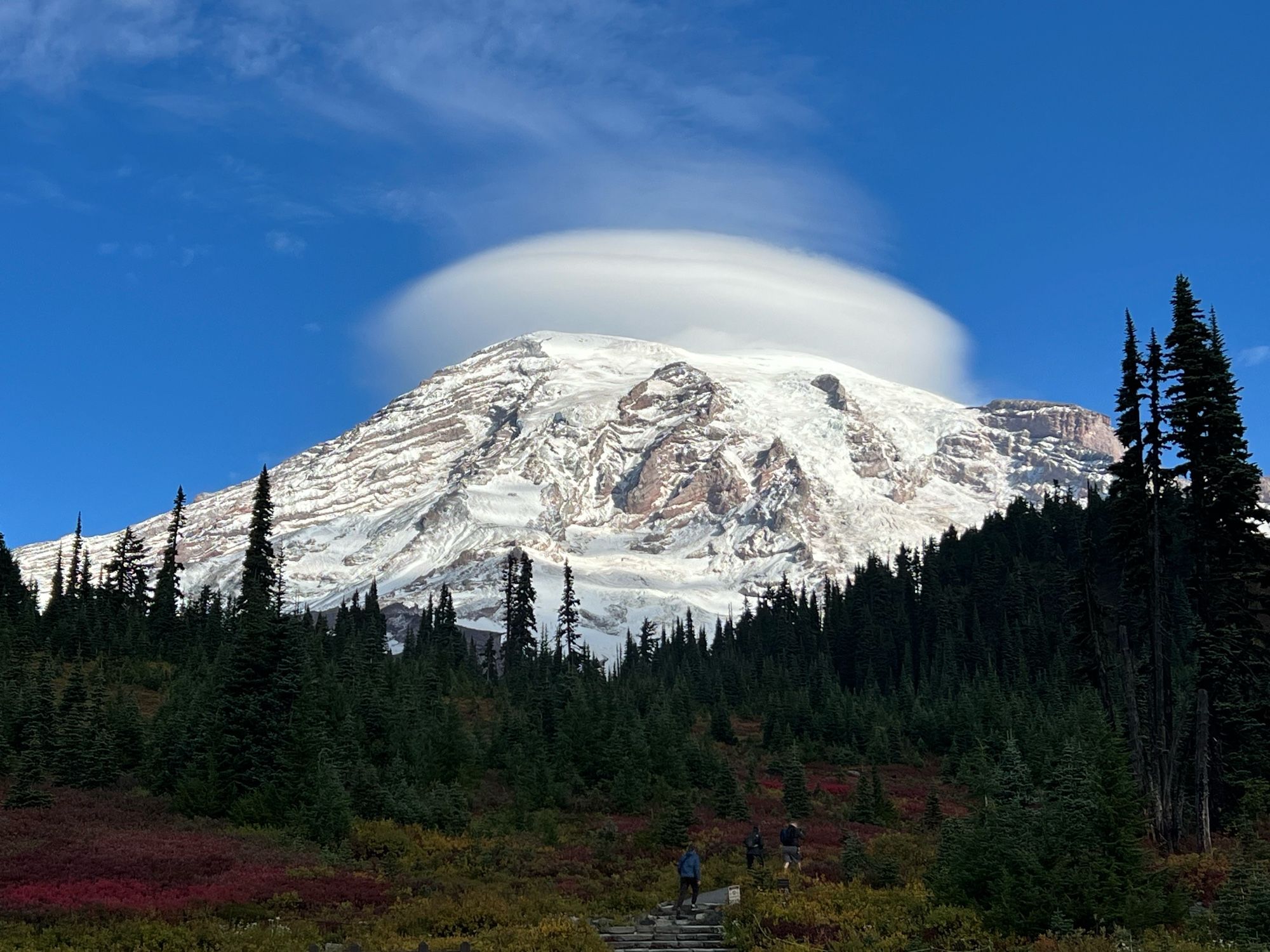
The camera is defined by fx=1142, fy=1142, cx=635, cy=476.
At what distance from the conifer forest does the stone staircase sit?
0.82m

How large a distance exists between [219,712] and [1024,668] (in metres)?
80.3

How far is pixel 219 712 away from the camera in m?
45.8

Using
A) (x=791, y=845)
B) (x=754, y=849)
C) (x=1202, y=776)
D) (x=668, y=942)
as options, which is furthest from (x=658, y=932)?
(x=1202, y=776)

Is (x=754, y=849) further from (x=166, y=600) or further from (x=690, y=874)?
(x=166, y=600)

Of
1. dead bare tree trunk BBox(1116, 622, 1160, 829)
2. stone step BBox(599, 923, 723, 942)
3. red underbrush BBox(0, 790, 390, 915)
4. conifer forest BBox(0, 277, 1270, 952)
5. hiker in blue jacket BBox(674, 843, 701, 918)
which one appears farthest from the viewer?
dead bare tree trunk BBox(1116, 622, 1160, 829)

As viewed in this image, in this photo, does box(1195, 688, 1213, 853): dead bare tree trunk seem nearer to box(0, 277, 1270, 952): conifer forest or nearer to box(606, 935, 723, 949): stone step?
box(0, 277, 1270, 952): conifer forest

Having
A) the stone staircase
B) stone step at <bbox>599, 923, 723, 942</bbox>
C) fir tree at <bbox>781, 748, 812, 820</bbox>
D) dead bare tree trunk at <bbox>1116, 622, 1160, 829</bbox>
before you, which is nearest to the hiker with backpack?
the stone staircase

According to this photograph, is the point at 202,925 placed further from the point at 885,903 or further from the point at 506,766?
the point at 506,766

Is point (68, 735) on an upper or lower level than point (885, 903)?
upper

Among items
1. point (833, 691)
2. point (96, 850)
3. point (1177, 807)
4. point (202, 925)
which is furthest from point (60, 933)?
point (833, 691)

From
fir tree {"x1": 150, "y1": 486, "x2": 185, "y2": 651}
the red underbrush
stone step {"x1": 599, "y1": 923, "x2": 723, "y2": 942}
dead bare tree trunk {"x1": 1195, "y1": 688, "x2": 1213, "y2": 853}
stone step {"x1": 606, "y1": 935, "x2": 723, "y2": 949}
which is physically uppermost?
fir tree {"x1": 150, "y1": 486, "x2": 185, "y2": 651}

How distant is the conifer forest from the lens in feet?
79.4

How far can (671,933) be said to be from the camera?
25938 millimetres

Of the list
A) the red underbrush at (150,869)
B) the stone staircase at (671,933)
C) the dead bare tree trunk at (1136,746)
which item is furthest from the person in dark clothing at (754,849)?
the dead bare tree trunk at (1136,746)
